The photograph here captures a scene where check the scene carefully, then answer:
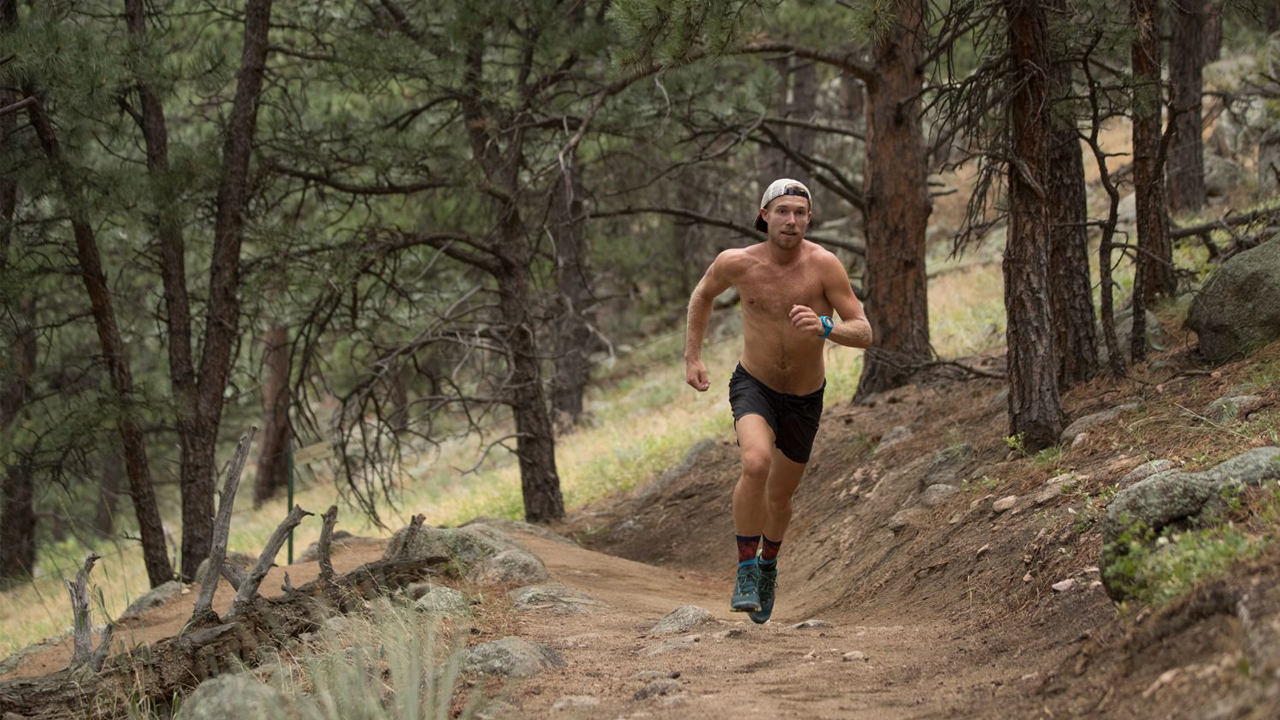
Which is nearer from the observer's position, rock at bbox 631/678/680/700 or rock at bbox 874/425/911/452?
rock at bbox 631/678/680/700

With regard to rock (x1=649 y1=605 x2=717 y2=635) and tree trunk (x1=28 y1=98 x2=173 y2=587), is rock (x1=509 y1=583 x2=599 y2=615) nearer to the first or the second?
rock (x1=649 y1=605 x2=717 y2=635)

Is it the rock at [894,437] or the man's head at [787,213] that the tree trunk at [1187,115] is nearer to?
the rock at [894,437]

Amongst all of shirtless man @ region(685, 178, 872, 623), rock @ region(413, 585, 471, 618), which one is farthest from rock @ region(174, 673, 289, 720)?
shirtless man @ region(685, 178, 872, 623)

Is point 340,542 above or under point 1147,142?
under

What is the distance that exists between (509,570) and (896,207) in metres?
5.76

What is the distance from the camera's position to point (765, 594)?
6.44 meters

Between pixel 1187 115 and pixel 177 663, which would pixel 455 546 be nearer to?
pixel 177 663

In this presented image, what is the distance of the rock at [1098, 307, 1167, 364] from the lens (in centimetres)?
898

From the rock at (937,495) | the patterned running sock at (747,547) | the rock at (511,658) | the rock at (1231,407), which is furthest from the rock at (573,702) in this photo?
the rock at (937,495)

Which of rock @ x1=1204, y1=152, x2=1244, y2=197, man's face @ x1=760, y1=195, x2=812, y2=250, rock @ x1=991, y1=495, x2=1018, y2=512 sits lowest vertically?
rock @ x1=991, y1=495, x2=1018, y2=512

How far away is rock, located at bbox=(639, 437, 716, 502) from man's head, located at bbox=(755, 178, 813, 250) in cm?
735

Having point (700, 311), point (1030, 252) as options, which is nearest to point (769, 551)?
point (700, 311)

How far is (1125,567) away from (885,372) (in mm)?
8061

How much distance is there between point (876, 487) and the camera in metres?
9.38
